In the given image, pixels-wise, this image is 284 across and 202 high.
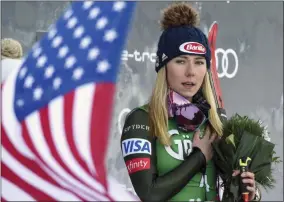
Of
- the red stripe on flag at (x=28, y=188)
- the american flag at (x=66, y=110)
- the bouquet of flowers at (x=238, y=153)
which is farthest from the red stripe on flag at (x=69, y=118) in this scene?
the bouquet of flowers at (x=238, y=153)

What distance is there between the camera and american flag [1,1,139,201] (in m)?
2.08

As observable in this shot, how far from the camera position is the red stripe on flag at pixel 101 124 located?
204cm

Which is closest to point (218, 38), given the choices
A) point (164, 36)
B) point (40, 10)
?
point (40, 10)

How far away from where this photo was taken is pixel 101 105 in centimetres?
212

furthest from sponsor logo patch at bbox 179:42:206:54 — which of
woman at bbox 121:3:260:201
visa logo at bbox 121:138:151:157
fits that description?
visa logo at bbox 121:138:151:157

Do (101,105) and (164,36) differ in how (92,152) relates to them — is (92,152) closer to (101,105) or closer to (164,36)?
(101,105)

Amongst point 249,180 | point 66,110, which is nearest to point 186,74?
point 249,180

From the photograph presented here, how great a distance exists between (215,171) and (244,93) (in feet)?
13.2

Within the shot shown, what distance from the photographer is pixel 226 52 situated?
6727 millimetres

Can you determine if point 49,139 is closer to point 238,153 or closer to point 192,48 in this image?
point 238,153

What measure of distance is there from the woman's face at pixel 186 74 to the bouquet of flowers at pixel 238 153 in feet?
0.71

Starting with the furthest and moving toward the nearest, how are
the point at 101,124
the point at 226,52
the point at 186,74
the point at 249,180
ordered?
the point at 226,52
the point at 186,74
the point at 249,180
the point at 101,124

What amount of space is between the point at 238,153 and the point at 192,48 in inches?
19.7

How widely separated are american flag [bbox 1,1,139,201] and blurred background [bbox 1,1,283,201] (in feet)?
11.4
